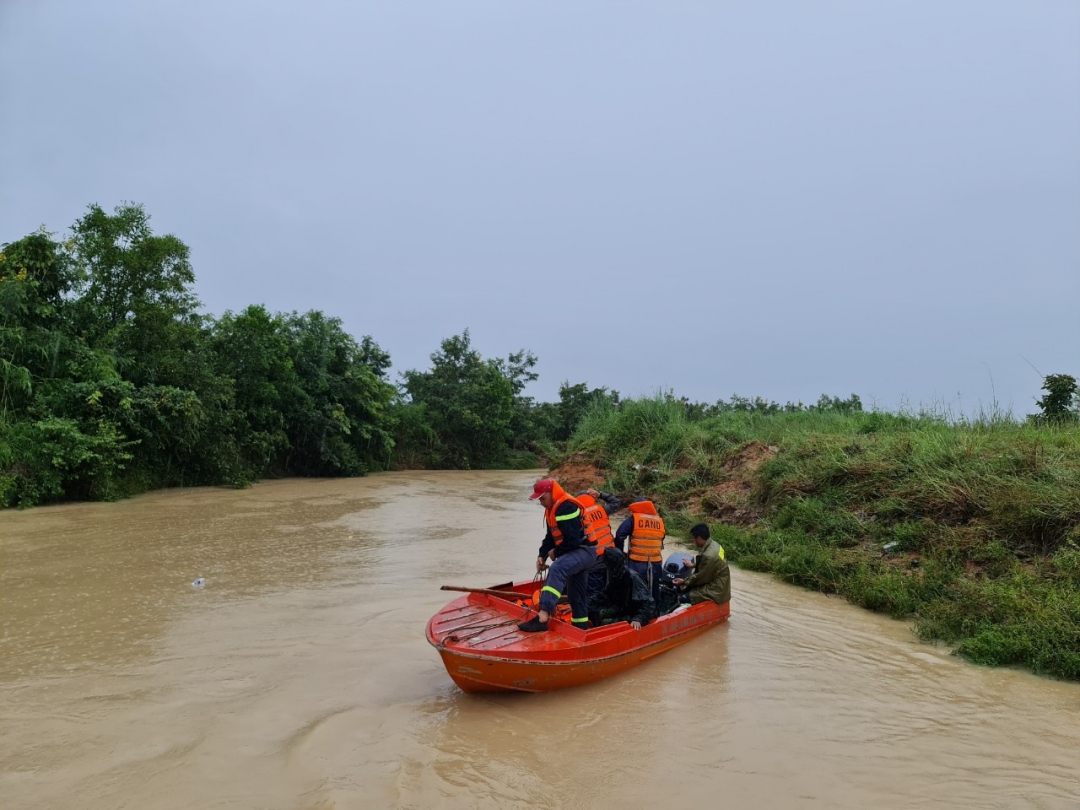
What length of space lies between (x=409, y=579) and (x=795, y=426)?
11463 millimetres

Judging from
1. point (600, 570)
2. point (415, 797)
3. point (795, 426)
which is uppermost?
point (795, 426)

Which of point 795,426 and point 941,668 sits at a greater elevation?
point 795,426

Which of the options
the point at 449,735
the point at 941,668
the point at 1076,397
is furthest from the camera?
the point at 1076,397

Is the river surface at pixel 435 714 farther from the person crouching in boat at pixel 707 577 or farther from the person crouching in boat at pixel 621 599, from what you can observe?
the person crouching in boat at pixel 621 599

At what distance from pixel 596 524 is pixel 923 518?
6025 millimetres

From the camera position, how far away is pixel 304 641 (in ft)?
22.7

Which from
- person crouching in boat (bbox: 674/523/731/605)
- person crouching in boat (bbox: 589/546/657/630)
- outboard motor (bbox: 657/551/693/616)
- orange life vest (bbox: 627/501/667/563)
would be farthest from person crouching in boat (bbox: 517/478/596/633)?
person crouching in boat (bbox: 674/523/731/605)

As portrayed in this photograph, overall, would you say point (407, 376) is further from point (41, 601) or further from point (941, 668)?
point (941, 668)

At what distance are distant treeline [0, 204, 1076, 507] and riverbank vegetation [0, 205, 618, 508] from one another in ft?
0.13

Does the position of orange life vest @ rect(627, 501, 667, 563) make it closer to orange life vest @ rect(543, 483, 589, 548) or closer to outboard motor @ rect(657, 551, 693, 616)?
outboard motor @ rect(657, 551, 693, 616)

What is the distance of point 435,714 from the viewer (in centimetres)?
528

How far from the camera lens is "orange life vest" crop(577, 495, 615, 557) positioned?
6204 millimetres

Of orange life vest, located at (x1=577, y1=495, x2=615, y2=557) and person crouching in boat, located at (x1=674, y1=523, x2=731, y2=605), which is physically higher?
orange life vest, located at (x1=577, y1=495, x2=615, y2=557)

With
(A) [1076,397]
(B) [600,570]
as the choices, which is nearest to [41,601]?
(B) [600,570]
